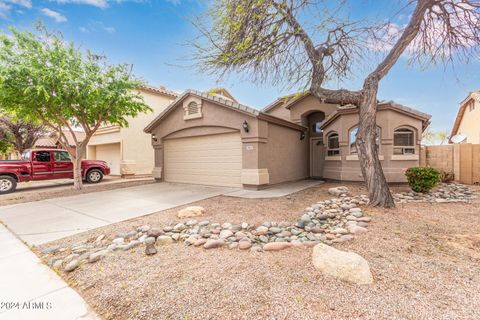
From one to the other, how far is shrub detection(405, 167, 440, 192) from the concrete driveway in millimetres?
6366

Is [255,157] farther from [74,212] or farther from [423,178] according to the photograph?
[74,212]

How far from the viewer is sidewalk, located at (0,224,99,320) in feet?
6.95

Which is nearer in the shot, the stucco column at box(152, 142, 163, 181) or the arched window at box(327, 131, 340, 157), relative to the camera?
the arched window at box(327, 131, 340, 157)

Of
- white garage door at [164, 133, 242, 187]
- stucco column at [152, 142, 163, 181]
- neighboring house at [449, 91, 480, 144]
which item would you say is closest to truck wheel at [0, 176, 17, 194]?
stucco column at [152, 142, 163, 181]

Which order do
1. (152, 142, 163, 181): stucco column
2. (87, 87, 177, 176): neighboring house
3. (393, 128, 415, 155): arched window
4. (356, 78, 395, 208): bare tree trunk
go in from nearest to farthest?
1. (356, 78, 395, 208): bare tree trunk
2. (393, 128, 415, 155): arched window
3. (152, 142, 163, 181): stucco column
4. (87, 87, 177, 176): neighboring house

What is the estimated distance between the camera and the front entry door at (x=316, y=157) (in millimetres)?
11812

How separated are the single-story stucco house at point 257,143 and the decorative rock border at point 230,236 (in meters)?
4.07

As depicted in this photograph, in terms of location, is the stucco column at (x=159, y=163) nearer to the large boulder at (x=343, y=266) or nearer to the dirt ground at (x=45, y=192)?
the dirt ground at (x=45, y=192)

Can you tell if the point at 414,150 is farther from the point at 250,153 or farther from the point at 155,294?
the point at 155,294

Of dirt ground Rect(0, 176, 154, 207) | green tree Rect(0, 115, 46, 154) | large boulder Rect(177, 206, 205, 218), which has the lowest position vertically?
dirt ground Rect(0, 176, 154, 207)

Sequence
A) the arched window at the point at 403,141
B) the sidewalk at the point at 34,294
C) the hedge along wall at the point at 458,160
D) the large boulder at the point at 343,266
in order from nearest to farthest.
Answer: the sidewalk at the point at 34,294 < the large boulder at the point at 343,266 < the hedge along wall at the point at 458,160 < the arched window at the point at 403,141

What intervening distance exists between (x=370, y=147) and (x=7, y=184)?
14.8 metres

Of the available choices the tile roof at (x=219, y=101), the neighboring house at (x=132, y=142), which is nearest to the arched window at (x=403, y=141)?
the tile roof at (x=219, y=101)

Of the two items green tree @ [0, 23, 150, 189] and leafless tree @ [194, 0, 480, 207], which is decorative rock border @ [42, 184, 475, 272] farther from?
green tree @ [0, 23, 150, 189]
